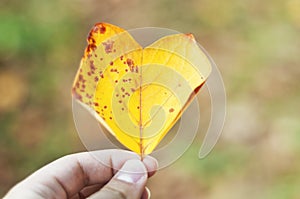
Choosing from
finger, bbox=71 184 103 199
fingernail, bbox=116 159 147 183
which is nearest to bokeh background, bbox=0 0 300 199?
finger, bbox=71 184 103 199

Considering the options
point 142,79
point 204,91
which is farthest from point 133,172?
point 204,91

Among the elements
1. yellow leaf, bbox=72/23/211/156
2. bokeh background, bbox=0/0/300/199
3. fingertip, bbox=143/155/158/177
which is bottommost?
bokeh background, bbox=0/0/300/199

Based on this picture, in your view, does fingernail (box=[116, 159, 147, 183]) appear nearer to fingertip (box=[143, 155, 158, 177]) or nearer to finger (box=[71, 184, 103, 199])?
fingertip (box=[143, 155, 158, 177])

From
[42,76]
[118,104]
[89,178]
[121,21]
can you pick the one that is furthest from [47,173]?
[121,21]

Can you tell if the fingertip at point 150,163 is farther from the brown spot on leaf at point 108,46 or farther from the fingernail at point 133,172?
the brown spot on leaf at point 108,46

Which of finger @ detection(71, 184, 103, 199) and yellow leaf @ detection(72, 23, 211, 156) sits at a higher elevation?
yellow leaf @ detection(72, 23, 211, 156)

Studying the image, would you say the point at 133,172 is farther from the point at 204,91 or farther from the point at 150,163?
the point at 204,91
